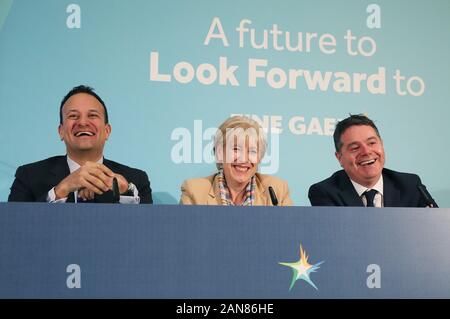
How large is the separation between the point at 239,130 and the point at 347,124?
1.68 ft

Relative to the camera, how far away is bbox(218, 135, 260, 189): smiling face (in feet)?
9.02

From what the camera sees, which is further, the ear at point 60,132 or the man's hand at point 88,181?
the ear at point 60,132

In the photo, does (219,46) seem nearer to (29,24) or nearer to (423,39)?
(29,24)

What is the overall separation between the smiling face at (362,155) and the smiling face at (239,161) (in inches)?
16.5

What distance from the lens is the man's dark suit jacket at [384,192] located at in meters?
2.48

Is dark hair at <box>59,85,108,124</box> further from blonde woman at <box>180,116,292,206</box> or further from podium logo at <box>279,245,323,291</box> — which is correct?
podium logo at <box>279,245,323,291</box>

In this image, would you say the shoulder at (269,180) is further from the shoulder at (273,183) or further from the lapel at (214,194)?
the lapel at (214,194)

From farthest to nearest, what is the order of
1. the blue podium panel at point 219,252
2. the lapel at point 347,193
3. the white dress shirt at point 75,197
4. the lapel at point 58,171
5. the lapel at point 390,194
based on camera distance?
the lapel at point 58,171 → the lapel at point 390,194 → the lapel at point 347,193 → the white dress shirt at point 75,197 → the blue podium panel at point 219,252

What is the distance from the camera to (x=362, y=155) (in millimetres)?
2787

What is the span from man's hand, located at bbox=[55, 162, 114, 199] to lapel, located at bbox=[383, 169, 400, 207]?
3.83 ft

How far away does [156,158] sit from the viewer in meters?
2.94

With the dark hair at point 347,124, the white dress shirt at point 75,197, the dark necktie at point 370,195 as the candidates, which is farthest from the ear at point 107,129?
the dark necktie at point 370,195

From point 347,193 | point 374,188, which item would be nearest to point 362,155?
point 374,188

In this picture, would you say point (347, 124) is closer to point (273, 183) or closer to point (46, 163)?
point (273, 183)
